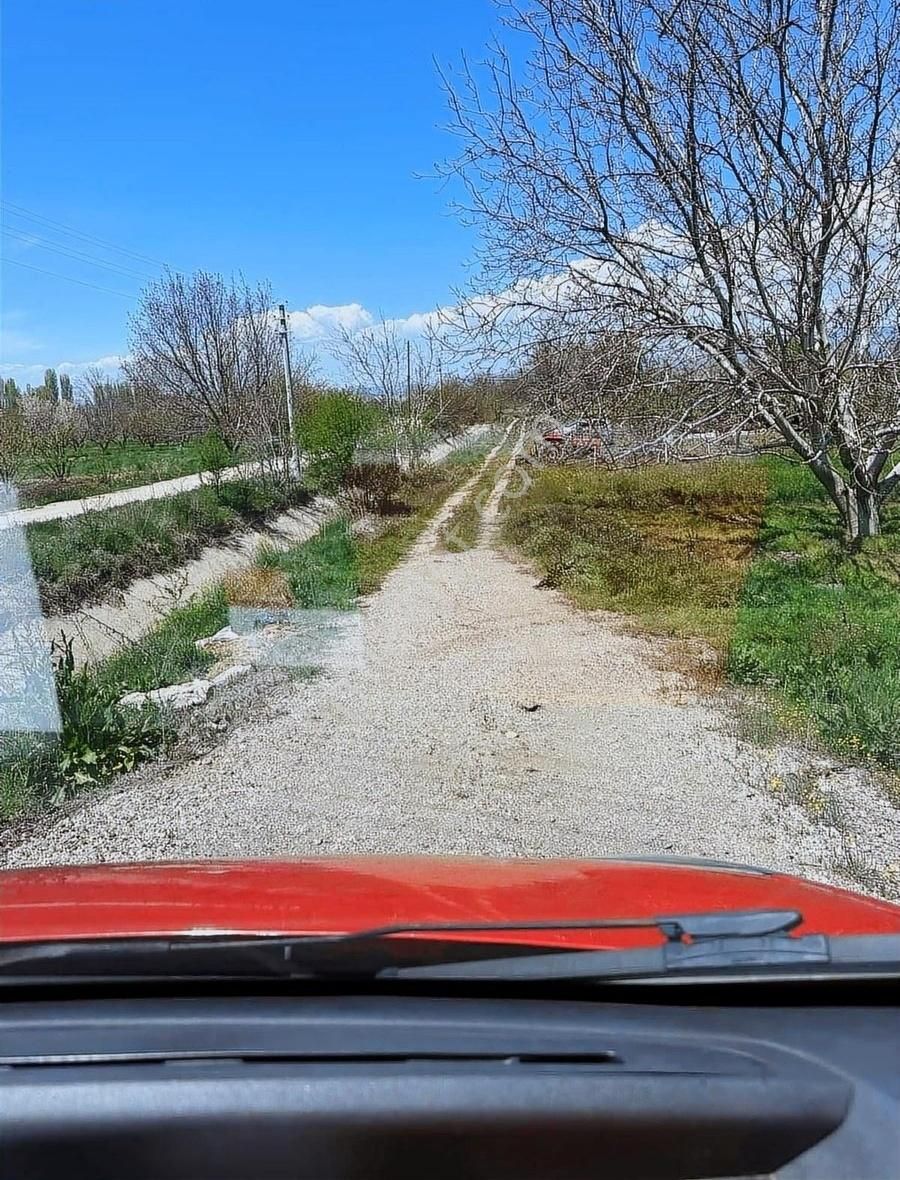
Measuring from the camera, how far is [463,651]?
8.61 metres

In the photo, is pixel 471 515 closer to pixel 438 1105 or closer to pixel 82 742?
pixel 82 742

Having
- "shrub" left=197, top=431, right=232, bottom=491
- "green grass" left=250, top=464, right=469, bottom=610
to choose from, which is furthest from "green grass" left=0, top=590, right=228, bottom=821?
"shrub" left=197, top=431, right=232, bottom=491

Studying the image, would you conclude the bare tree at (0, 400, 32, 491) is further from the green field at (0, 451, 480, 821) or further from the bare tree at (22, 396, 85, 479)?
the green field at (0, 451, 480, 821)

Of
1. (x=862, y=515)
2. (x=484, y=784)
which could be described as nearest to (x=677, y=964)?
(x=484, y=784)

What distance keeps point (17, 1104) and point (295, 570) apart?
1156 centimetres

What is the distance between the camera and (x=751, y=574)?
11438mm

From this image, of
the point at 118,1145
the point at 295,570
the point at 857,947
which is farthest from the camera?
the point at 295,570

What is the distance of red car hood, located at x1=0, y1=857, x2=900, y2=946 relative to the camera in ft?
5.67

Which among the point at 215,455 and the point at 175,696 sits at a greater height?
the point at 215,455

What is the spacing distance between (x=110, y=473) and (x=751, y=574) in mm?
12064

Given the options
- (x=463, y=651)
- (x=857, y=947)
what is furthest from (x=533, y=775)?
(x=857, y=947)

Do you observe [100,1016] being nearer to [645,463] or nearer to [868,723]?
[868,723]

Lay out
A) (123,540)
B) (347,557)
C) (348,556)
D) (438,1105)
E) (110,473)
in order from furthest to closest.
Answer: (110,473), (348,556), (347,557), (123,540), (438,1105)

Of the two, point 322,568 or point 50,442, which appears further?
point 50,442
